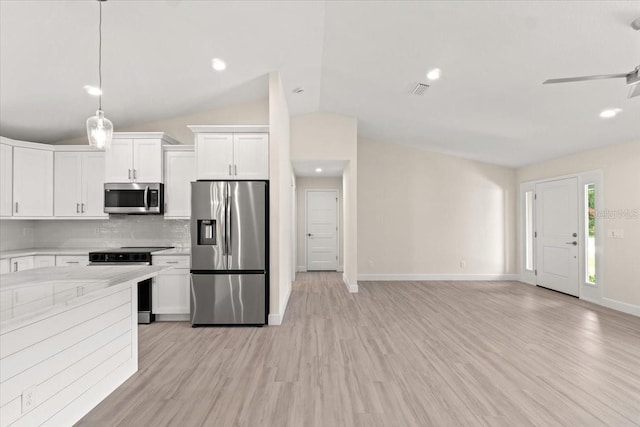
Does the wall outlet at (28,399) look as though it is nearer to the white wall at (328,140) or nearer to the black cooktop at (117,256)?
the black cooktop at (117,256)

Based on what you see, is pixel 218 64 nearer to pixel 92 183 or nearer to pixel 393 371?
pixel 92 183

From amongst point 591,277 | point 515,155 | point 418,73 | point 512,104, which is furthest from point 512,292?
point 418,73

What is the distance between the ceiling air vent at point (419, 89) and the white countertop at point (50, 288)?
3613mm

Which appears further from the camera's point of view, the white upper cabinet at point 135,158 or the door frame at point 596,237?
the door frame at point 596,237

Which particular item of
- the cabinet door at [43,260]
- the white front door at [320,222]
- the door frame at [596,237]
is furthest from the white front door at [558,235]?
the cabinet door at [43,260]

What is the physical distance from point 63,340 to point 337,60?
3.68 metres

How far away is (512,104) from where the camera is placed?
3971 millimetres

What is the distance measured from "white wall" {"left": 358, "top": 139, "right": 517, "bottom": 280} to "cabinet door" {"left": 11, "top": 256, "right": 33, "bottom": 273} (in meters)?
5.28

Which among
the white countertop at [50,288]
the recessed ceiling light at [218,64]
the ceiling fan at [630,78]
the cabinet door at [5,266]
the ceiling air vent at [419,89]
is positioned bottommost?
the cabinet door at [5,266]

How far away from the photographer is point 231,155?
4.08 m

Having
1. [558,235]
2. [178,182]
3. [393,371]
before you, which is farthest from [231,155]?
[558,235]

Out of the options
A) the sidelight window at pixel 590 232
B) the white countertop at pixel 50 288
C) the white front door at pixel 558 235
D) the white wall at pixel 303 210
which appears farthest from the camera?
the white wall at pixel 303 210

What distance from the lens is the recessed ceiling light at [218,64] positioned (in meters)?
3.54

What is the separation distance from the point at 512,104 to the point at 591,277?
3.16 m
